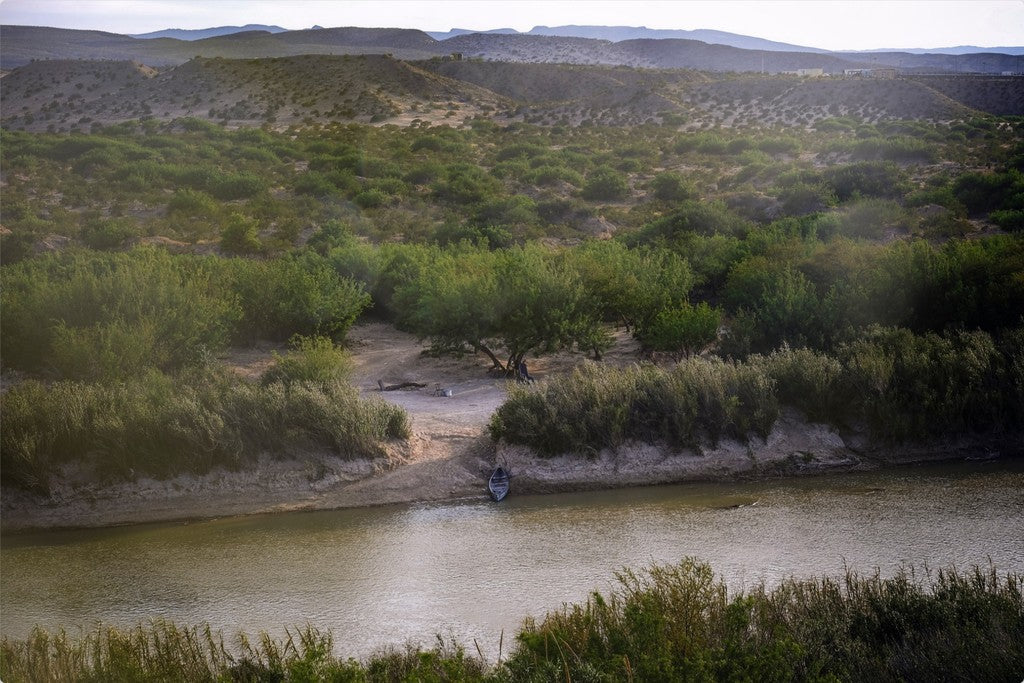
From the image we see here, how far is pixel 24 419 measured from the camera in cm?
1437

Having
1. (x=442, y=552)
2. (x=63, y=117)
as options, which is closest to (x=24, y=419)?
(x=442, y=552)

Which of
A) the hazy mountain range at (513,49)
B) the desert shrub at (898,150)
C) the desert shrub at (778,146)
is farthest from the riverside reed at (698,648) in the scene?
the hazy mountain range at (513,49)

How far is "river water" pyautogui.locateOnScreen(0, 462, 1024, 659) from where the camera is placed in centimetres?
1016

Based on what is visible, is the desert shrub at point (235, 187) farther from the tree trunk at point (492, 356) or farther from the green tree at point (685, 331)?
the green tree at point (685, 331)

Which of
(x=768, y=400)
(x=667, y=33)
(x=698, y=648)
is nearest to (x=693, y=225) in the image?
(x=768, y=400)

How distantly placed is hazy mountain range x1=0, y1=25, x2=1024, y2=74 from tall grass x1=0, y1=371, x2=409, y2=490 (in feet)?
113

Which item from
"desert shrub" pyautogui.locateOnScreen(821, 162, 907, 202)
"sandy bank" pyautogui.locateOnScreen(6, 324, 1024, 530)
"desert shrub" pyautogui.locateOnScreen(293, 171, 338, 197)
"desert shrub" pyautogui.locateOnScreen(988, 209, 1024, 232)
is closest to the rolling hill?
"desert shrub" pyautogui.locateOnScreen(821, 162, 907, 202)

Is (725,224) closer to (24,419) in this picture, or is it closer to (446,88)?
(24,419)

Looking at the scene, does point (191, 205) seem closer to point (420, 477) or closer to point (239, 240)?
point (239, 240)

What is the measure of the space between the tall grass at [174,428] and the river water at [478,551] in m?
1.19

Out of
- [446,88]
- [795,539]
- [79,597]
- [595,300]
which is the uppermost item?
[446,88]

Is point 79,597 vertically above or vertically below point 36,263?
below

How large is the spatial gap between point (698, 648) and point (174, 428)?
31.9ft

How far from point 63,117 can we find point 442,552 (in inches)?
→ 2336
